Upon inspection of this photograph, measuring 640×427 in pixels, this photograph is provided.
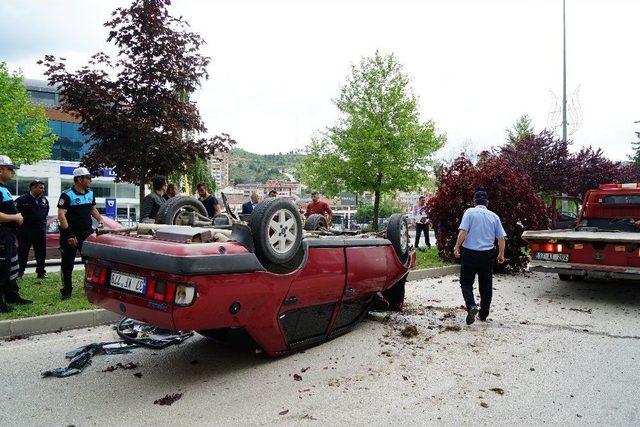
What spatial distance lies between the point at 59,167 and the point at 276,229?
4900 cm

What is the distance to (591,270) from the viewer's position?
7.32 meters

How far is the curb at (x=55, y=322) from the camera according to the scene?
5.21 metres

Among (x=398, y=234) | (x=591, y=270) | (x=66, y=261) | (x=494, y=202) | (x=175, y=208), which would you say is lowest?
(x=591, y=270)

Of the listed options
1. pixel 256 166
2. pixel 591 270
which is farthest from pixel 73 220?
pixel 256 166

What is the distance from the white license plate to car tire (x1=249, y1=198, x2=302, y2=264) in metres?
0.94

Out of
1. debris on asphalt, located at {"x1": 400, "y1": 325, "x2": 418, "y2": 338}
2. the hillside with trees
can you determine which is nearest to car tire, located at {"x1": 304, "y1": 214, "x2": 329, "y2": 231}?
debris on asphalt, located at {"x1": 400, "y1": 325, "x2": 418, "y2": 338}

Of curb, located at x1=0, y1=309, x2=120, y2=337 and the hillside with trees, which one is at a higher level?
the hillside with trees

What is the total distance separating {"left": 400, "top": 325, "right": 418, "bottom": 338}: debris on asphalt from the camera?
536cm

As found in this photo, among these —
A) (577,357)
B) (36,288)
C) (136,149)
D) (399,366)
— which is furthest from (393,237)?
(36,288)

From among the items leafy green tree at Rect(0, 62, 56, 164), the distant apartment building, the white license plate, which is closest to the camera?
the white license plate

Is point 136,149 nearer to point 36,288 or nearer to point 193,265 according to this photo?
point 36,288

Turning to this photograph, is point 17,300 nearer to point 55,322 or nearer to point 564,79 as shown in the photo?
point 55,322

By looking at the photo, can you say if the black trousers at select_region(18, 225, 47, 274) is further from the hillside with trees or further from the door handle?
the hillside with trees

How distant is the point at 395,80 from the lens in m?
18.1
